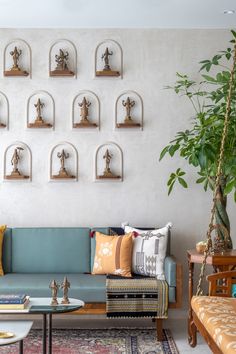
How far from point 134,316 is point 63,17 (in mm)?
2646

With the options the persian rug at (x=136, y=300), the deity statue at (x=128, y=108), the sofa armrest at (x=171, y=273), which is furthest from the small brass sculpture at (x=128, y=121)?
the persian rug at (x=136, y=300)

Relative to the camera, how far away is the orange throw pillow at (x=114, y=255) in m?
5.16

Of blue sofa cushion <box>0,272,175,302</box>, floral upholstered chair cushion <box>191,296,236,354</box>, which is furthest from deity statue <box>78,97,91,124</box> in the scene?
floral upholstered chair cushion <box>191,296,236,354</box>

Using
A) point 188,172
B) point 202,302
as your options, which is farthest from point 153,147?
point 202,302

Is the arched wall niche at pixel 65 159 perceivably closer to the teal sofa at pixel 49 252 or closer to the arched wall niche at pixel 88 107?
the arched wall niche at pixel 88 107

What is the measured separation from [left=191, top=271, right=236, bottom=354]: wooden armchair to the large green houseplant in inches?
48.8

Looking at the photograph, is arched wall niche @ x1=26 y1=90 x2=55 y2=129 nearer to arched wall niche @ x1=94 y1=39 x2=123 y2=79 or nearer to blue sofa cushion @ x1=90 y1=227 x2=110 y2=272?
arched wall niche @ x1=94 y1=39 x2=123 y2=79

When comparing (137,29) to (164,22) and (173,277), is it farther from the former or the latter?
(173,277)

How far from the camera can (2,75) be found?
5785mm

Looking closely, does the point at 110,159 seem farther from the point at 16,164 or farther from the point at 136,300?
the point at 136,300

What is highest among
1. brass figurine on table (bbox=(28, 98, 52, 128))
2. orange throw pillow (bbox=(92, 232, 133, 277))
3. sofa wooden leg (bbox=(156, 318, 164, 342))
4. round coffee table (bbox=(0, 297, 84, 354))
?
brass figurine on table (bbox=(28, 98, 52, 128))

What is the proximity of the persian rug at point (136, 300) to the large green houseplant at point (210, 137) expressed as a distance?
2.34 ft

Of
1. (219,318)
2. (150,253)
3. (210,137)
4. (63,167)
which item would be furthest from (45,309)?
(63,167)

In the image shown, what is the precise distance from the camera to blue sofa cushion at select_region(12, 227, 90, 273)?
213 inches
